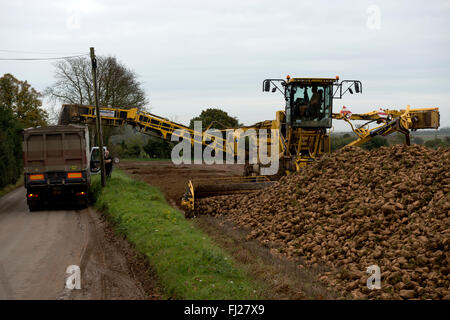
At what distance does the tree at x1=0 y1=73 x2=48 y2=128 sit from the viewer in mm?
48438

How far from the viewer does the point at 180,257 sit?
860cm

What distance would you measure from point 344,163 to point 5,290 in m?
9.29

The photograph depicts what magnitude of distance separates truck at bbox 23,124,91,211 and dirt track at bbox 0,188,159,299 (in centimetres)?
189

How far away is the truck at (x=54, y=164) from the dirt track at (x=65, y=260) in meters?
1.89

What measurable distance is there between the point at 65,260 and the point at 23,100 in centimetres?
4479

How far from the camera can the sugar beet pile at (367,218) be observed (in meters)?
7.22

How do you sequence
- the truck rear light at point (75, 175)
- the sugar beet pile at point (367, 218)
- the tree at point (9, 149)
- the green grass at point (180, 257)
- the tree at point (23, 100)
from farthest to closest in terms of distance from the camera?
the tree at point (23, 100)
the tree at point (9, 149)
the truck rear light at point (75, 175)
the sugar beet pile at point (367, 218)
the green grass at point (180, 257)

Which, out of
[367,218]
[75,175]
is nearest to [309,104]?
[367,218]

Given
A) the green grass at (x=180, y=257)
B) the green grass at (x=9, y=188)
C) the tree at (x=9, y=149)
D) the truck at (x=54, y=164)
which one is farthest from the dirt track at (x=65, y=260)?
the tree at (x=9, y=149)

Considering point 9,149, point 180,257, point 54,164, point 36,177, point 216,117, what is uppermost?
point 216,117

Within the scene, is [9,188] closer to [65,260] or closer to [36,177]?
[36,177]

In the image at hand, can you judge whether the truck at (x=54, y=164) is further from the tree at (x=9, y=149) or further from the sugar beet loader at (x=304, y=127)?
the tree at (x=9, y=149)

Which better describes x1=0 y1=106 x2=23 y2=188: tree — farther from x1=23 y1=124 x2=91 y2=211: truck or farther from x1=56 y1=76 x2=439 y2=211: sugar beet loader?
x1=56 y1=76 x2=439 y2=211: sugar beet loader
